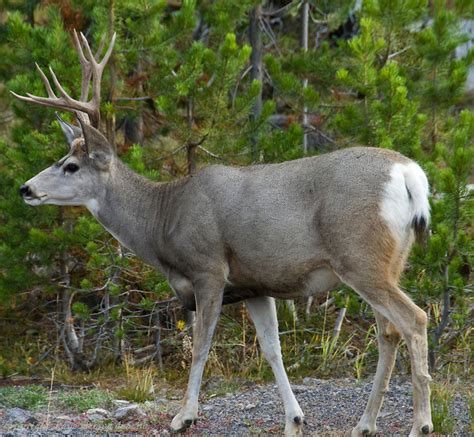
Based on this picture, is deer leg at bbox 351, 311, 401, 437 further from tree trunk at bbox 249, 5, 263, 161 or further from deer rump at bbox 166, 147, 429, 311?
tree trunk at bbox 249, 5, 263, 161

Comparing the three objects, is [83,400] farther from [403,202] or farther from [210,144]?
[403,202]

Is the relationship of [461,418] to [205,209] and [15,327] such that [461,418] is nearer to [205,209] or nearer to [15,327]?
[205,209]

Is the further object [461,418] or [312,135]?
[312,135]

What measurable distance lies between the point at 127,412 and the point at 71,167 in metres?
2.14

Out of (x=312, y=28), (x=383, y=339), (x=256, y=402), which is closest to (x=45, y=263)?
(x=256, y=402)

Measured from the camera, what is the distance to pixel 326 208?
718cm

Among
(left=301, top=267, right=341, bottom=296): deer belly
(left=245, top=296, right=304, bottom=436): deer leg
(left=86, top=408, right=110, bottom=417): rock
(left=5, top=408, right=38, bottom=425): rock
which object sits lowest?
(left=86, top=408, right=110, bottom=417): rock

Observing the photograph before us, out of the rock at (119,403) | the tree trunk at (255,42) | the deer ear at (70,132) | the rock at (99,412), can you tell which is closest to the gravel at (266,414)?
the rock at (119,403)

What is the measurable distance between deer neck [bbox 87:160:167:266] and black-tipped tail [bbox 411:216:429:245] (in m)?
2.28

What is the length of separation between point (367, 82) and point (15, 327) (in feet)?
17.1

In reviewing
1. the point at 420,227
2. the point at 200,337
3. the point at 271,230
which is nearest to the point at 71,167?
the point at 200,337

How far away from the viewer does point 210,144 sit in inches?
419

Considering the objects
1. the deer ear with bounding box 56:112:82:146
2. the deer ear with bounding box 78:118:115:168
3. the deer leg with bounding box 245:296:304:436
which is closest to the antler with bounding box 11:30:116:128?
the deer ear with bounding box 56:112:82:146

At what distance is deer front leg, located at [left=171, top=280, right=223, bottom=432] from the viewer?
7.68 meters
